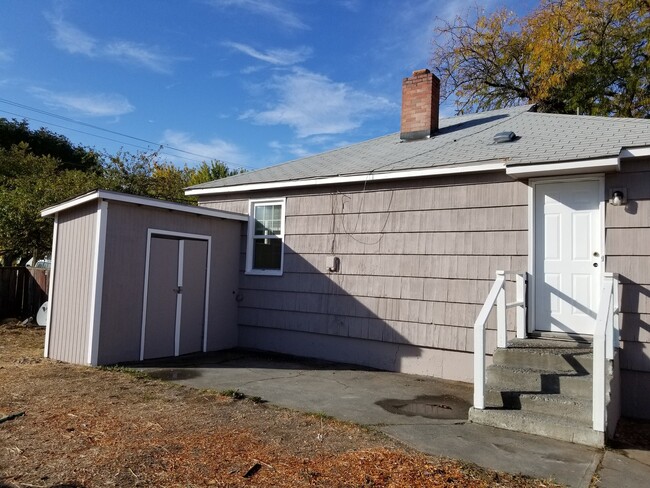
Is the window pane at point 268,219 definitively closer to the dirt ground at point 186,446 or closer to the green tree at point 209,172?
the dirt ground at point 186,446

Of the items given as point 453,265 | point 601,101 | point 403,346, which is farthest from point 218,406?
point 601,101

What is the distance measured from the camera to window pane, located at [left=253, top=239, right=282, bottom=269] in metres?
9.38

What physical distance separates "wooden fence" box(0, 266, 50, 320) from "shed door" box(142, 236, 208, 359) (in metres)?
5.53

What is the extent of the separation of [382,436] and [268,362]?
3.97 metres

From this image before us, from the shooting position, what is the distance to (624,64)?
14992mm

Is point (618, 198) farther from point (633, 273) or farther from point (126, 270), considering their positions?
point (126, 270)

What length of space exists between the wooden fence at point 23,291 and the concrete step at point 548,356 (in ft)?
35.9

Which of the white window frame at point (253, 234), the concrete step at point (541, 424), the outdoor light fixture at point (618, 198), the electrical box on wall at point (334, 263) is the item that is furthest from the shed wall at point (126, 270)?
the outdoor light fixture at point (618, 198)

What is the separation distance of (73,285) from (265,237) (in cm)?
341

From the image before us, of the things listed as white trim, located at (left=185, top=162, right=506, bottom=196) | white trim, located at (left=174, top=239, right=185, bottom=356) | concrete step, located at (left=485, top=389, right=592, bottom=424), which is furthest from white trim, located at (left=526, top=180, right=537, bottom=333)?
white trim, located at (left=174, top=239, right=185, bottom=356)

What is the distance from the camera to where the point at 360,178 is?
820 centimetres

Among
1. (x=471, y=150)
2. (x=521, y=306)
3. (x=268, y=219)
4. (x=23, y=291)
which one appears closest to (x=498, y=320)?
(x=521, y=306)

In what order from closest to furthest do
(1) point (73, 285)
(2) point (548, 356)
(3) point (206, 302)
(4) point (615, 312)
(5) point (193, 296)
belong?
(2) point (548, 356)
(4) point (615, 312)
(1) point (73, 285)
(5) point (193, 296)
(3) point (206, 302)

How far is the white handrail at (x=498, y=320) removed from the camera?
5.09 metres
